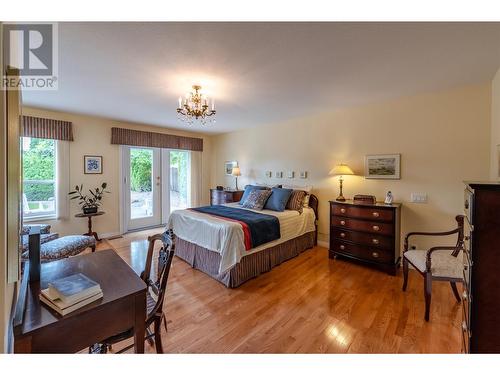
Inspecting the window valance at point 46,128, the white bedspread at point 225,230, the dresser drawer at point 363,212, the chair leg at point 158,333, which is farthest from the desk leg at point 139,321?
the window valance at point 46,128

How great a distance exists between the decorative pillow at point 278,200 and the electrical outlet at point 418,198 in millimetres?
1696

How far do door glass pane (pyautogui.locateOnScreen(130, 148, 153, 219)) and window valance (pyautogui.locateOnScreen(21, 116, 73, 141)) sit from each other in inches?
44.5

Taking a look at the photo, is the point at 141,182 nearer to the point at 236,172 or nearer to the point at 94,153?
the point at 94,153

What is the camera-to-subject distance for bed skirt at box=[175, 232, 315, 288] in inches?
99.7

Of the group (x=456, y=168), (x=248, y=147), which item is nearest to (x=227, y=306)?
(x=456, y=168)

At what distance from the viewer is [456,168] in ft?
8.78

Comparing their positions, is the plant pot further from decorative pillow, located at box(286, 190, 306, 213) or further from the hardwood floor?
decorative pillow, located at box(286, 190, 306, 213)

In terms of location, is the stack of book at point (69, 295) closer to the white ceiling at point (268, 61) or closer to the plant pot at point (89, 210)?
the white ceiling at point (268, 61)

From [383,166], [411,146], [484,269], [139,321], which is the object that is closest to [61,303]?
[139,321]

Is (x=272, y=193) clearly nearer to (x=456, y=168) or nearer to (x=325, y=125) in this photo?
(x=325, y=125)

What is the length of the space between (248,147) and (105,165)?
2.97m

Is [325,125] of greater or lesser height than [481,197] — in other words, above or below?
above

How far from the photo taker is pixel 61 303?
91 centimetres

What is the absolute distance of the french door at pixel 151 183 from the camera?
187 inches
